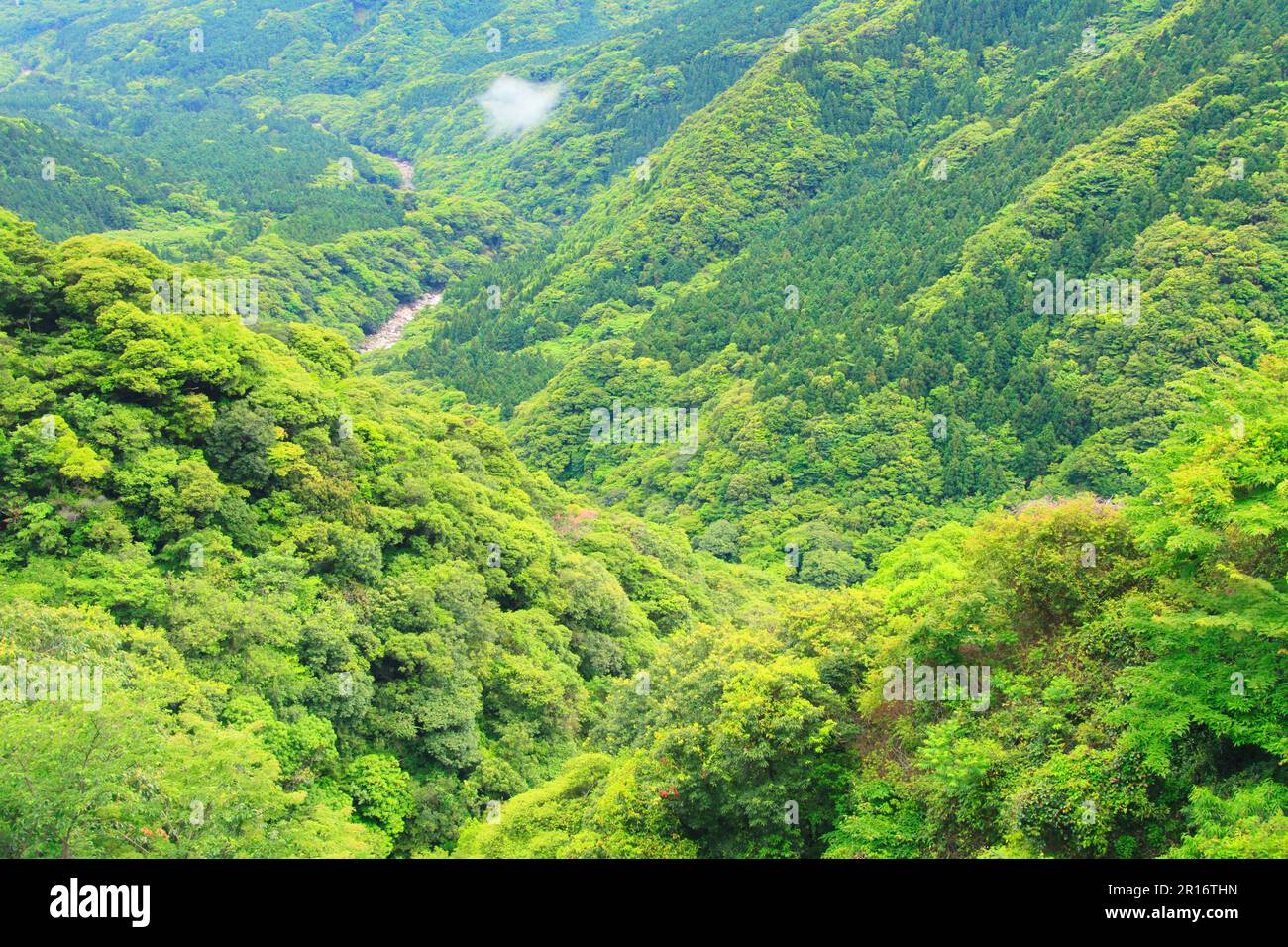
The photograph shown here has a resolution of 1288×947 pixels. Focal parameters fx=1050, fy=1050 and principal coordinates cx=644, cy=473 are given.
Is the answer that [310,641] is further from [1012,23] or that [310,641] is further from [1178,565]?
[1012,23]

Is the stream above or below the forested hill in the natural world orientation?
above

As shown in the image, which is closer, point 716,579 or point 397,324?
point 716,579

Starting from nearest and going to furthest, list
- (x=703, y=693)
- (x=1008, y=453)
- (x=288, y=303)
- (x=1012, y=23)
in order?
(x=703, y=693)
(x=1008, y=453)
(x=288, y=303)
(x=1012, y=23)

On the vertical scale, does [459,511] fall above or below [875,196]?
below

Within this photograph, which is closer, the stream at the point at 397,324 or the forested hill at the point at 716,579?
the forested hill at the point at 716,579

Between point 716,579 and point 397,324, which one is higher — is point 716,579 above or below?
below

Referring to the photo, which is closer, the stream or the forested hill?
the forested hill

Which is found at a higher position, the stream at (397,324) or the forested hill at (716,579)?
the stream at (397,324)

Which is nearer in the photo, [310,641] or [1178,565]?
[1178,565]

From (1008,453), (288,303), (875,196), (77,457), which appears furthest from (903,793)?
(288,303)

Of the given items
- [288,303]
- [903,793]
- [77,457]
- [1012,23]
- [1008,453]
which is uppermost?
[1012,23]
